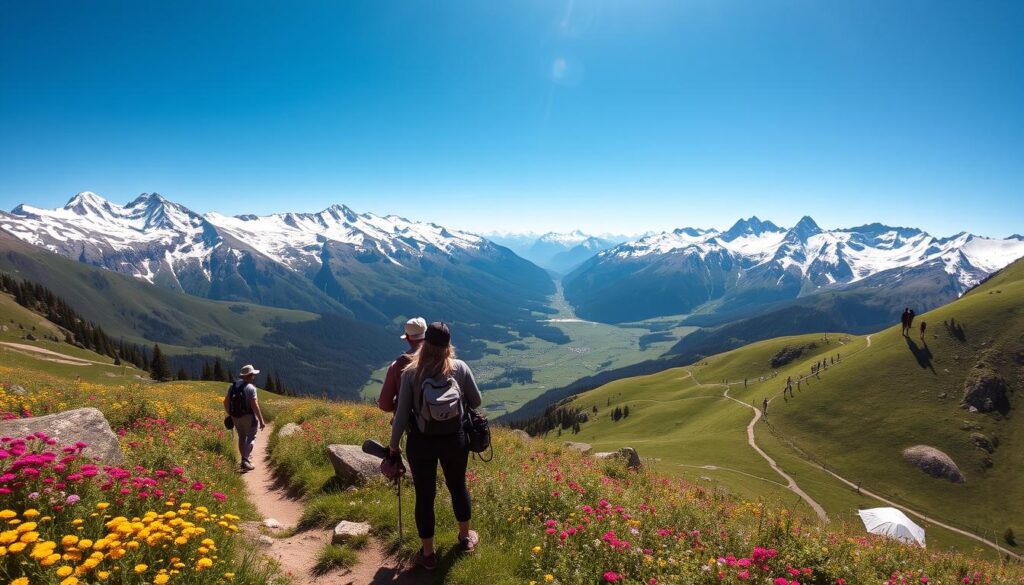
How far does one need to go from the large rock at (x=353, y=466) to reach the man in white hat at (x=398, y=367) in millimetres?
5326

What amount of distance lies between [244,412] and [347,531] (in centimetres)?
936

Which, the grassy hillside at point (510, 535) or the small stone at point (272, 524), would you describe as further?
the small stone at point (272, 524)

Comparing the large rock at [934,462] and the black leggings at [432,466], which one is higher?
the black leggings at [432,466]

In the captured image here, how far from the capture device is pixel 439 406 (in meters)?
7.62

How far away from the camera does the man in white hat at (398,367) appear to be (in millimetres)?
8711

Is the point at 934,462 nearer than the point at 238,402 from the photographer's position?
No

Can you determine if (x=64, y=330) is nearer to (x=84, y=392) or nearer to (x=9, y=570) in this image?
(x=84, y=392)

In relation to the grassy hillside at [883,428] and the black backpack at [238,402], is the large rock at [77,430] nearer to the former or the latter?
the black backpack at [238,402]

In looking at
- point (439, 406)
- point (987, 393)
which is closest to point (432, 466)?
point (439, 406)

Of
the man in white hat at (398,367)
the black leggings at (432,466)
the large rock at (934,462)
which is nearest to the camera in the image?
the black leggings at (432,466)

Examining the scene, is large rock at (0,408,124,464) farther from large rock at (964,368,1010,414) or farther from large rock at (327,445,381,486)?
large rock at (964,368,1010,414)

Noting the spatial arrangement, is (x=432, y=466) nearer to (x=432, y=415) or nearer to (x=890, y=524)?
(x=432, y=415)

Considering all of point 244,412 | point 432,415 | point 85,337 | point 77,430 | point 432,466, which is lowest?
point 85,337

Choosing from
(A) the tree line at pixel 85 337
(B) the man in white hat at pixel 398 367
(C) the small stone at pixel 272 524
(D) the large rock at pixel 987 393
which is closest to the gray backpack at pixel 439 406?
(B) the man in white hat at pixel 398 367
